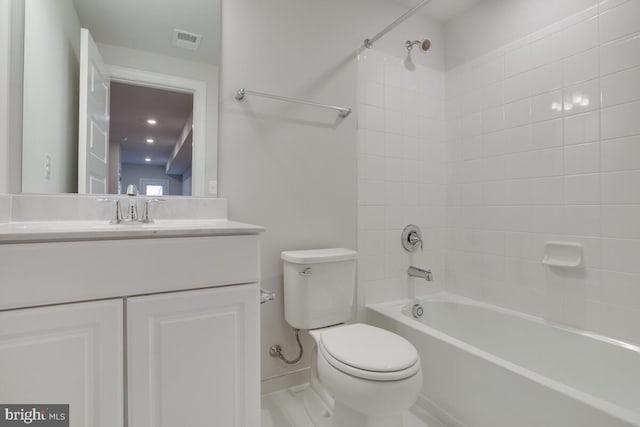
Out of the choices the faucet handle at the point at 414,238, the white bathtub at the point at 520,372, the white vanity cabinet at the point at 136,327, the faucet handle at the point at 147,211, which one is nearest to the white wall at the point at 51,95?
the faucet handle at the point at 147,211

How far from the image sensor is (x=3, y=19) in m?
1.08

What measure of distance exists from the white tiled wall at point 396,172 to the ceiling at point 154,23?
0.89 metres

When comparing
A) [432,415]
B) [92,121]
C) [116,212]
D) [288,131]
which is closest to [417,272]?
[432,415]

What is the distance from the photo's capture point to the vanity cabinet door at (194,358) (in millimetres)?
886

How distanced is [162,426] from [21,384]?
378mm

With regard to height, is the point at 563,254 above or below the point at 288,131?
below

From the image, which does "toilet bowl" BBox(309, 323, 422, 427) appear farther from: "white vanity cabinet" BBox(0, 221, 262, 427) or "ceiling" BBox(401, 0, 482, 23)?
"ceiling" BBox(401, 0, 482, 23)

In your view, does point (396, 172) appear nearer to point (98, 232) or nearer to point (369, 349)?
point (369, 349)

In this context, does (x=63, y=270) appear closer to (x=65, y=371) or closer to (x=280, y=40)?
(x=65, y=371)

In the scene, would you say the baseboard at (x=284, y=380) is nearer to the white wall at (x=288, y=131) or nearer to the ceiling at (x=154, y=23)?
the white wall at (x=288, y=131)

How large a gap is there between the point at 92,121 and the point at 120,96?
162 mm

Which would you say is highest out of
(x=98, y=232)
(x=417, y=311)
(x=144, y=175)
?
(x=144, y=175)

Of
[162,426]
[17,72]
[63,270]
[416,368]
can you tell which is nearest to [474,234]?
[416,368]

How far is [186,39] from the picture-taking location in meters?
1.45
